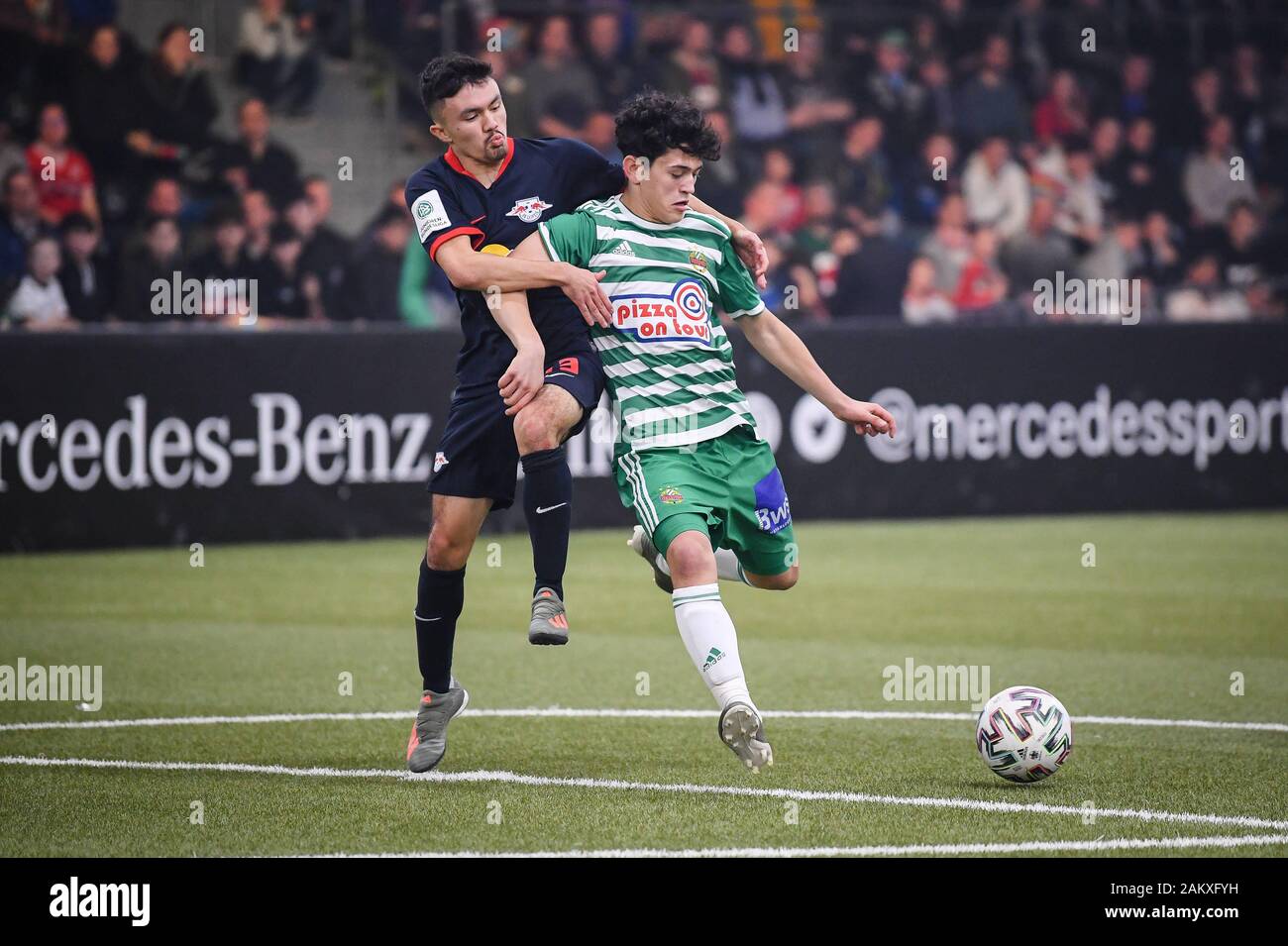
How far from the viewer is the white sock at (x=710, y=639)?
5805 millimetres

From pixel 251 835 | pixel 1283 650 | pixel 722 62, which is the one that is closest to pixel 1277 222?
pixel 722 62

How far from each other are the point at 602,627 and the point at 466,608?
1.01m

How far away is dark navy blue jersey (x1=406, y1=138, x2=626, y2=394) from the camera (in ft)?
21.3

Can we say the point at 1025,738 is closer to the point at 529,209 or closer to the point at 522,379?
the point at 522,379

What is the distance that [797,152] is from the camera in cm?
1698

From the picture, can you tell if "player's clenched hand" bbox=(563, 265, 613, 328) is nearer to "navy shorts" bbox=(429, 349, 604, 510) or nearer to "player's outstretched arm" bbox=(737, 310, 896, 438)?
"navy shorts" bbox=(429, 349, 604, 510)

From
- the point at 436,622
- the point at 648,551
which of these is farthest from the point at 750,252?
the point at 436,622

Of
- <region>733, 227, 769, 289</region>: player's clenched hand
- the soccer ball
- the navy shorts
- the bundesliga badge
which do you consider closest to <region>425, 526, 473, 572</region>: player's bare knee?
the navy shorts

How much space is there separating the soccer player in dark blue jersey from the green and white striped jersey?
156mm

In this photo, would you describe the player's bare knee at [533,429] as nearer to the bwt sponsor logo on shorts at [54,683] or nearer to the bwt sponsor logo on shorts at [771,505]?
the bwt sponsor logo on shorts at [771,505]

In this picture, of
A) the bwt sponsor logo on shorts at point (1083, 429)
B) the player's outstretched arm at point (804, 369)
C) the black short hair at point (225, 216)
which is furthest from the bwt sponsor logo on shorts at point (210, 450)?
the player's outstretched arm at point (804, 369)

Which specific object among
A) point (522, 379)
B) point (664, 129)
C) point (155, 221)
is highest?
point (155, 221)

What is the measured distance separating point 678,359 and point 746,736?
4.19 feet
